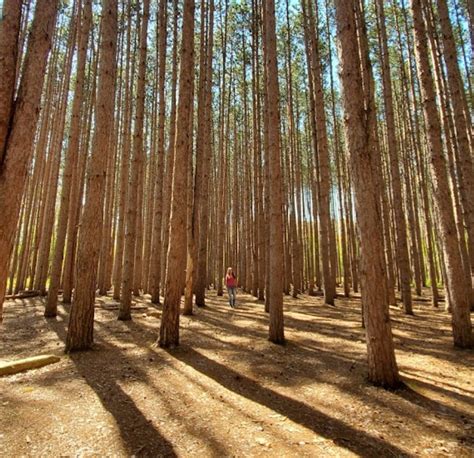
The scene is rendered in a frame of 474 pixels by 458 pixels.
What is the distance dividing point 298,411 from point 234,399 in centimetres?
71

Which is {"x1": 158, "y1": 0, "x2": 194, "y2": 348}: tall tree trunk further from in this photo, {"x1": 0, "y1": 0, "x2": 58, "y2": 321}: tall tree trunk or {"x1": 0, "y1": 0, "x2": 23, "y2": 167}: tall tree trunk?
{"x1": 0, "y1": 0, "x2": 23, "y2": 167}: tall tree trunk

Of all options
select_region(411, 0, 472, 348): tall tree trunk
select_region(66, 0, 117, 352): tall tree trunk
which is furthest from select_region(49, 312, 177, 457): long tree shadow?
select_region(411, 0, 472, 348): tall tree trunk

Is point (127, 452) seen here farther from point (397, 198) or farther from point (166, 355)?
point (397, 198)

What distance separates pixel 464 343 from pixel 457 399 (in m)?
2.17

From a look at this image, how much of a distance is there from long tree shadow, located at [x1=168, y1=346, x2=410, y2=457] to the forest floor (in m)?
0.01

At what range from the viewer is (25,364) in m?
4.37

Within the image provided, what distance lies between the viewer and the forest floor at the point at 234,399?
265 centimetres

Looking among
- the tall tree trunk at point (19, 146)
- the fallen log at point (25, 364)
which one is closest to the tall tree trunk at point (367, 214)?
the tall tree trunk at point (19, 146)

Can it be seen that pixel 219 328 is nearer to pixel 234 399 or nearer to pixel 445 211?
pixel 234 399

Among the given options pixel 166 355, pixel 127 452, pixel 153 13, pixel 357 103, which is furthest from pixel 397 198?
pixel 153 13

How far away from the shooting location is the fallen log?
4.22 meters

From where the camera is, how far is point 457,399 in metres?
3.48

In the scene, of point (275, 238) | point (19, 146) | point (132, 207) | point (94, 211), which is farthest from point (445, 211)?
point (132, 207)

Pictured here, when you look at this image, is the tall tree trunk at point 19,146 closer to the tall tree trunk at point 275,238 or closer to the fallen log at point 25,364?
the fallen log at point 25,364
